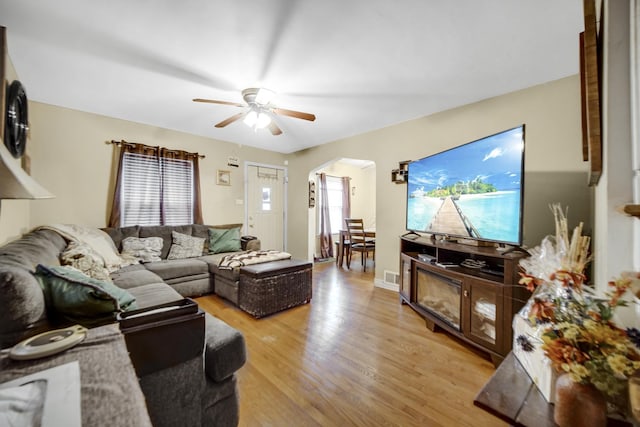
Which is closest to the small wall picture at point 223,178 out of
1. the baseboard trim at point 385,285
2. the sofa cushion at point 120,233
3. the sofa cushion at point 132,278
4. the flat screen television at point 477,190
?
the sofa cushion at point 120,233

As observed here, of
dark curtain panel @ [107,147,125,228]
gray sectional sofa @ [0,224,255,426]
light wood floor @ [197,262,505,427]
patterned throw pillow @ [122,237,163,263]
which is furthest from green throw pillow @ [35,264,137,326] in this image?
dark curtain panel @ [107,147,125,228]

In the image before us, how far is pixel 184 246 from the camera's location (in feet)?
12.0

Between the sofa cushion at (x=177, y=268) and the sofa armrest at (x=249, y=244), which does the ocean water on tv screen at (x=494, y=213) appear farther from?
the sofa cushion at (x=177, y=268)

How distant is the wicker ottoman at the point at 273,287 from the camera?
8.60 ft

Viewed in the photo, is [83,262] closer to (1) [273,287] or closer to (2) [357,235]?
(1) [273,287]

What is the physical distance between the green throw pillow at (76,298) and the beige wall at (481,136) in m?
3.27

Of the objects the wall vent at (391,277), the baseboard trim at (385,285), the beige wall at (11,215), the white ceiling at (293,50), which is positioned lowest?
the baseboard trim at (385,285)

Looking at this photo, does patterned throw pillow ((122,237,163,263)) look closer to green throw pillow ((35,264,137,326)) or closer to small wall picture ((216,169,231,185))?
small wall picture ((216,169,231,185))

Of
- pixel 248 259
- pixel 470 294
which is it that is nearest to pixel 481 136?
pixel 470 294

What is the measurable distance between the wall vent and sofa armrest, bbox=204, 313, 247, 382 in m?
2.74

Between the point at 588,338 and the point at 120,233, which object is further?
the point at 120,233

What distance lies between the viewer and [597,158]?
42.4 inches

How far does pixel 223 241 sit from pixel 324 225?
266 centimetres

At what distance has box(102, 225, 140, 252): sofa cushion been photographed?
3314 millimetres
